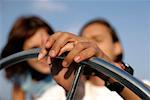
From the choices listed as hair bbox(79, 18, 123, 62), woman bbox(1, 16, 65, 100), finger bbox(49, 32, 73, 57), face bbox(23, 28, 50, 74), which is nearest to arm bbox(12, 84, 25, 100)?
woman bbox(1, 16, 65, 100)

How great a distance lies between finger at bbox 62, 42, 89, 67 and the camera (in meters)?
0.80

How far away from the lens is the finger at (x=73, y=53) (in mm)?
800

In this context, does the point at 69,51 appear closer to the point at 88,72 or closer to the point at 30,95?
the point at 88,72

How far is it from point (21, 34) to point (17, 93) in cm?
44

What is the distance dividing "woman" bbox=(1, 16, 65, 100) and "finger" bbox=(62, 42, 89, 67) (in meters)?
1.35

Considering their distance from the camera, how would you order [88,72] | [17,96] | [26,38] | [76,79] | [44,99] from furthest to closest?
[26,38] < [17,96] < [44,99] < [88,72] < [76,79]

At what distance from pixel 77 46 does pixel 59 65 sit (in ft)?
0.41

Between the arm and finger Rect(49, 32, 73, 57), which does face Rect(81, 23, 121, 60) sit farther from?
finger Rect(49, 32, 73, 57)

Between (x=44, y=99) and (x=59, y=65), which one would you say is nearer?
(x=59, y=65)

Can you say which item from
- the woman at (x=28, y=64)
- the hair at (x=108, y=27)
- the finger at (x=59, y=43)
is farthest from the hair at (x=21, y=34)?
the finger at (x=59, y=43)

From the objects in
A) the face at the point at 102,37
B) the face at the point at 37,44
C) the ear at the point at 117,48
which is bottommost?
the face at the point at 37,44

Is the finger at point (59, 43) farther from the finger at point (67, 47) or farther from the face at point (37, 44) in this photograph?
the face at point (37, 44)

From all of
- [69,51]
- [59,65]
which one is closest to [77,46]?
[69,51]

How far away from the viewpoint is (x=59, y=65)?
93cm
